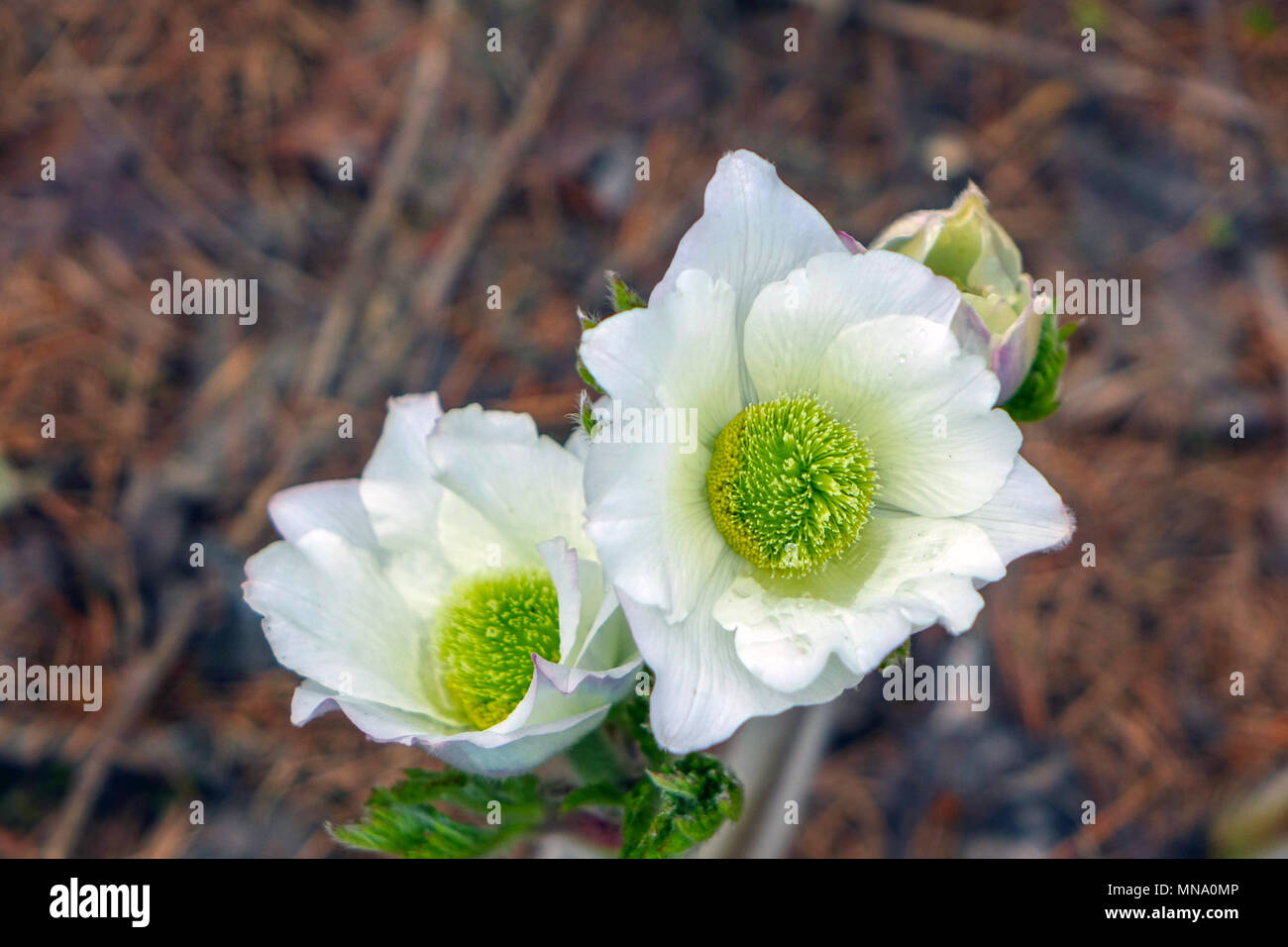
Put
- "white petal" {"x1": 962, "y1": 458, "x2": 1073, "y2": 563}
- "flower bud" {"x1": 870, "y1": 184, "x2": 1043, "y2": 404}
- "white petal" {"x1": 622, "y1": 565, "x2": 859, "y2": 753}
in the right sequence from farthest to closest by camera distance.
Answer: "flower bud" {"x1": 870, "y1": 184, "x2": 1043, "y2": 404}, "white petal" {"x1": 962, "y1": 458, "x2": 1073, "y2": 563}, "white petal" {"x1": 622, "y1": 565, "x2": 859, "y2": 753}

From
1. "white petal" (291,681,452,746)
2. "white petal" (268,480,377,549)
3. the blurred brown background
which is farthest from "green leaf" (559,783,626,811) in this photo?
the blurred brown background

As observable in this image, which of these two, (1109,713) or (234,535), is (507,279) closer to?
(234,535)

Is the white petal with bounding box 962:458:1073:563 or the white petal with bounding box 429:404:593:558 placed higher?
the white petal with bounding box 429:404:593:558

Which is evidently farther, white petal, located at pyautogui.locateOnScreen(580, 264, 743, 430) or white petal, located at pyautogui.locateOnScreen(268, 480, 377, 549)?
white petal, located at pyautogui.locateOnScreen(268, 480, 377, 549)

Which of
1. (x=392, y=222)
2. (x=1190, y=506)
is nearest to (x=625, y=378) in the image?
(x=392, y=222)

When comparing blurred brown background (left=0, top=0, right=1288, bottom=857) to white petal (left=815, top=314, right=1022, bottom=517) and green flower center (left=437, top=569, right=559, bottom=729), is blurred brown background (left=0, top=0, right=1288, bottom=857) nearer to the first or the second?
green flower center (left=437, top=569, right=559, bottom=729)
